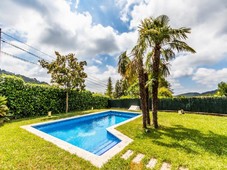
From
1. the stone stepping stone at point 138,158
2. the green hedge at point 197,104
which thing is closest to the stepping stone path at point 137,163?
the stone stepping stone at point 138,158

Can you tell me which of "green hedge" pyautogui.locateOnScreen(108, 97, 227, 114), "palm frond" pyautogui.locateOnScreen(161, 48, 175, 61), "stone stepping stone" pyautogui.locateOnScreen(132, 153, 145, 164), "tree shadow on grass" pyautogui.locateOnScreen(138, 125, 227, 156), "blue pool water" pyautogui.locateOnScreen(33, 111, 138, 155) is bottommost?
"blue pool water" pyautogui.locateOnScreen(33, 111, 138, 155)

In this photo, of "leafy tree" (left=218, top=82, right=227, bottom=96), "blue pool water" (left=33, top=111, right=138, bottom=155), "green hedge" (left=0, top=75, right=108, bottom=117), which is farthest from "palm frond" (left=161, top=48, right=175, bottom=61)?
"leafy tree" (left=218, top=82, right=227, bottom=96)

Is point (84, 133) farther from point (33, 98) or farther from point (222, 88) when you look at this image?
point (222, 88)

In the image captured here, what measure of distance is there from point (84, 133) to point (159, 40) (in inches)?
314

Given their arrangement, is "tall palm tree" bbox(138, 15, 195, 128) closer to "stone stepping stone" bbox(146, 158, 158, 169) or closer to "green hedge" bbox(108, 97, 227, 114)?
"stone stepping stone" bbox(146, 158, 158, 169)

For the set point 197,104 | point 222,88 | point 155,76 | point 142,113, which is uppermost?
point 222,88

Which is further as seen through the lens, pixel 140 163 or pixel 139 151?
pixel 139 151

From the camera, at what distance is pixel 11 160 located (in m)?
4.45

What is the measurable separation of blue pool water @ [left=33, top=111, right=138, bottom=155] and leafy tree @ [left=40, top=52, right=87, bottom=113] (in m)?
4.39

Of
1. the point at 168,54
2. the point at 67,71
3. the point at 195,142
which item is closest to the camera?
the point at 195,142

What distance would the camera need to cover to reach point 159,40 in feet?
27.3

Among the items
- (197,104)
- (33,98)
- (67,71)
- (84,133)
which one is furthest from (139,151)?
(197,104)

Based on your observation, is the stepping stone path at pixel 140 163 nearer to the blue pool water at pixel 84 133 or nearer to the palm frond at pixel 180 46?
the blue pool water at pixel 84 133

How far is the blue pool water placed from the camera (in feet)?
24.1
